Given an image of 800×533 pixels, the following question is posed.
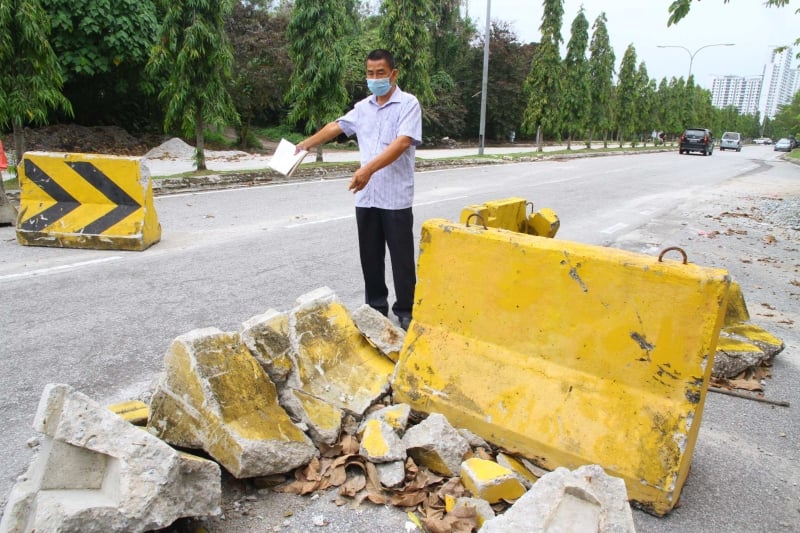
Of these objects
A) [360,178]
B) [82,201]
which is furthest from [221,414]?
[82,201]

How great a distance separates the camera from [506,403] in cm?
A: 290

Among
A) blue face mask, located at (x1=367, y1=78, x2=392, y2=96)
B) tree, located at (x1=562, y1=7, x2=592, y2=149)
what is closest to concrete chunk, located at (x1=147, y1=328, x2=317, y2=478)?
blue face mask, located at (x1=367, y1=78, x2=392, y2=96)

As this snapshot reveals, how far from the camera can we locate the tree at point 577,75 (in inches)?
1407

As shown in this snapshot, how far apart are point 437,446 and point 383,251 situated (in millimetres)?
1962

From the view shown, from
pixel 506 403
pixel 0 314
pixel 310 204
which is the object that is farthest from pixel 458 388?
pixel 310 204

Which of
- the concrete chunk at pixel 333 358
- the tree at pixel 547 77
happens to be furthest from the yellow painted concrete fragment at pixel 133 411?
the tree at pixel 547 77

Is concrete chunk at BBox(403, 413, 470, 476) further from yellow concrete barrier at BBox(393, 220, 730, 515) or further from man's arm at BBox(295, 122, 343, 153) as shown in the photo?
man's arm at BBox(295, 122, 343, 153)

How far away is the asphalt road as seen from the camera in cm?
284

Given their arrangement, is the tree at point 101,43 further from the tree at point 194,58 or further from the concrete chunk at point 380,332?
the concrete chunk at point 380,332

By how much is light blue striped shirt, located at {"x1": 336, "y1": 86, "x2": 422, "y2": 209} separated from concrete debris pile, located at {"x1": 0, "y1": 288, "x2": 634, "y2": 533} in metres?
0.94

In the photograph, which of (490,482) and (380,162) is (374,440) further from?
(380,162)

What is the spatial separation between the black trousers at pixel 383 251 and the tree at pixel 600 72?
1602 inches

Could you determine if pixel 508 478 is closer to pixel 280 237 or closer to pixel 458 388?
pixel 458 388

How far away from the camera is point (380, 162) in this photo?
12.3ft
